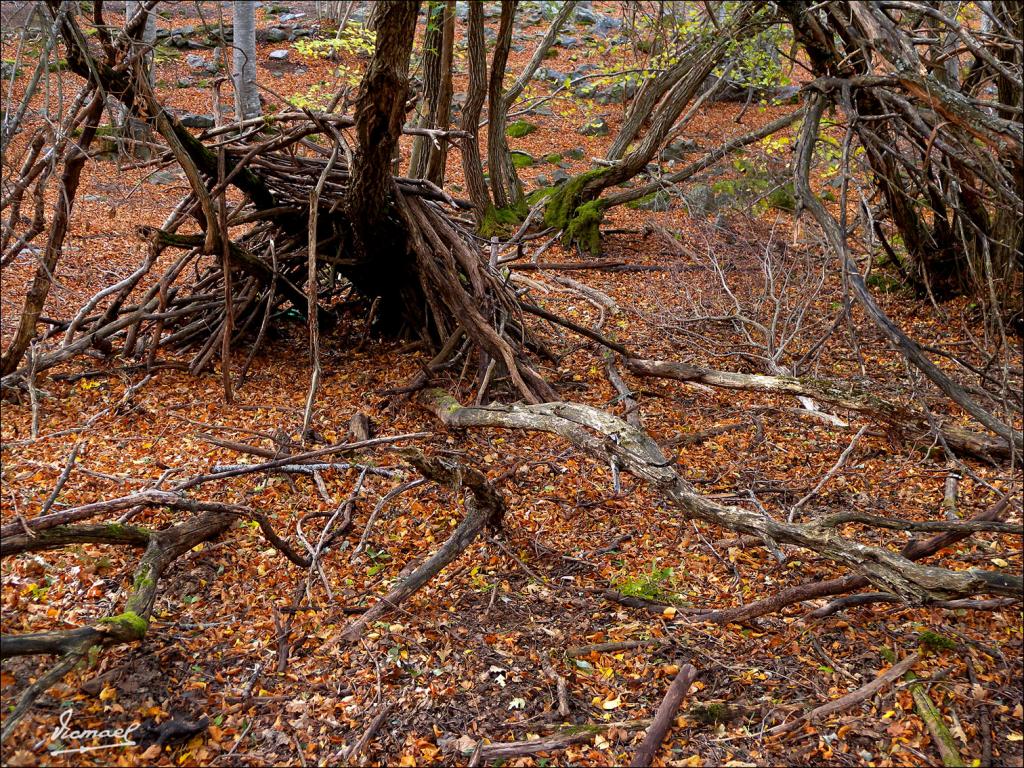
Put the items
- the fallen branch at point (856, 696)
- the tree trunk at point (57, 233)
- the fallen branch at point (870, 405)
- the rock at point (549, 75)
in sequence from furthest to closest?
the rock at point (549, 75) → the fallen branch at point (870, 405) → the tree trunk at point (57, 233) → the fallen branch at point (856, 696)

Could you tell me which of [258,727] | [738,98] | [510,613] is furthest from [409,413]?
[738,98]

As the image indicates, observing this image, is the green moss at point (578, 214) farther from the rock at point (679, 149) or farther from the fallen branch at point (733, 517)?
the fallen branch at point (733, 517)

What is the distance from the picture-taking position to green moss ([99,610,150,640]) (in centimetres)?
284

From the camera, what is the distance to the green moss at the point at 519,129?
15.9m

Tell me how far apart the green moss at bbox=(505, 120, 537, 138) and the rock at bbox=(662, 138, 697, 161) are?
3023 mm

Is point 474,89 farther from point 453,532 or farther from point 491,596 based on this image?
point 491,596

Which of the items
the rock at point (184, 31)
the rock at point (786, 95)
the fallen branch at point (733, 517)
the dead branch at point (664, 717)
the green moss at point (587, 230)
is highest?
the rock at point (184, 31)

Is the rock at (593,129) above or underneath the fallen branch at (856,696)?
above

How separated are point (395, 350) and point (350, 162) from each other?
5.22 ft

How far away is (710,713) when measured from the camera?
116 inches

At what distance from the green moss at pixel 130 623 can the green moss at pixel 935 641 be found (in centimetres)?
308

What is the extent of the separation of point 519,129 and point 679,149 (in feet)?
11.0

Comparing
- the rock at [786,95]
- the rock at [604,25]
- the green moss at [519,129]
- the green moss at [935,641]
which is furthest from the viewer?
the rock at [604,25]

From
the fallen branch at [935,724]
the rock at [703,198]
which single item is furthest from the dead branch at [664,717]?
the rock at [703,198]
